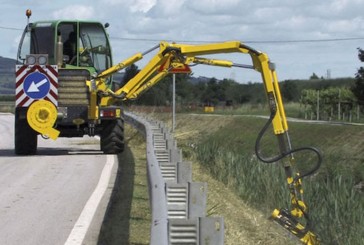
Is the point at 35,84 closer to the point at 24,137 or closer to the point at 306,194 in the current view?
the point at 24,137

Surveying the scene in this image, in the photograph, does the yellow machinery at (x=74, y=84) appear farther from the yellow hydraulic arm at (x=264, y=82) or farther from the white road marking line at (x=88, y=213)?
the white road marking line at (x=88, y=213)

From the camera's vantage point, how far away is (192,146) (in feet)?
67.4

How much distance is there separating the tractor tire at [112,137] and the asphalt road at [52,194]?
34cm

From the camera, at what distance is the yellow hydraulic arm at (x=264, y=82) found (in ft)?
30.9

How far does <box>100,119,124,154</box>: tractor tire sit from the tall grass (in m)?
2.42

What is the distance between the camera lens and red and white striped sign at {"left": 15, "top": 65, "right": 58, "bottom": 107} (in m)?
18.7

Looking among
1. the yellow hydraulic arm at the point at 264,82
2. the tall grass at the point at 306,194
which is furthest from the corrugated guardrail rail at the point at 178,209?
the tall grass at the point at 306,194

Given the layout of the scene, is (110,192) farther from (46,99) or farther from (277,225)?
(46,99)

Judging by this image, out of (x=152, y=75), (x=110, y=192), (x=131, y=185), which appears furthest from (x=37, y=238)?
(x=152, y=75)

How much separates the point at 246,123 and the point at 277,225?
4501cm

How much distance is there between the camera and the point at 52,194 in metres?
12.5

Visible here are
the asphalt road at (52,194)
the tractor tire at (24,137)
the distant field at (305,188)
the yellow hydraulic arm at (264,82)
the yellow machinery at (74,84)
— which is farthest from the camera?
the tractor tire at (24,137)

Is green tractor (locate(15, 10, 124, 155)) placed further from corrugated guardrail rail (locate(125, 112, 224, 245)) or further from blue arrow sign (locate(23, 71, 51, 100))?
corrugated guardrail rail (locate(125, 112, 224, 245))

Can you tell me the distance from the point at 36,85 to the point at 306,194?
333 inches
